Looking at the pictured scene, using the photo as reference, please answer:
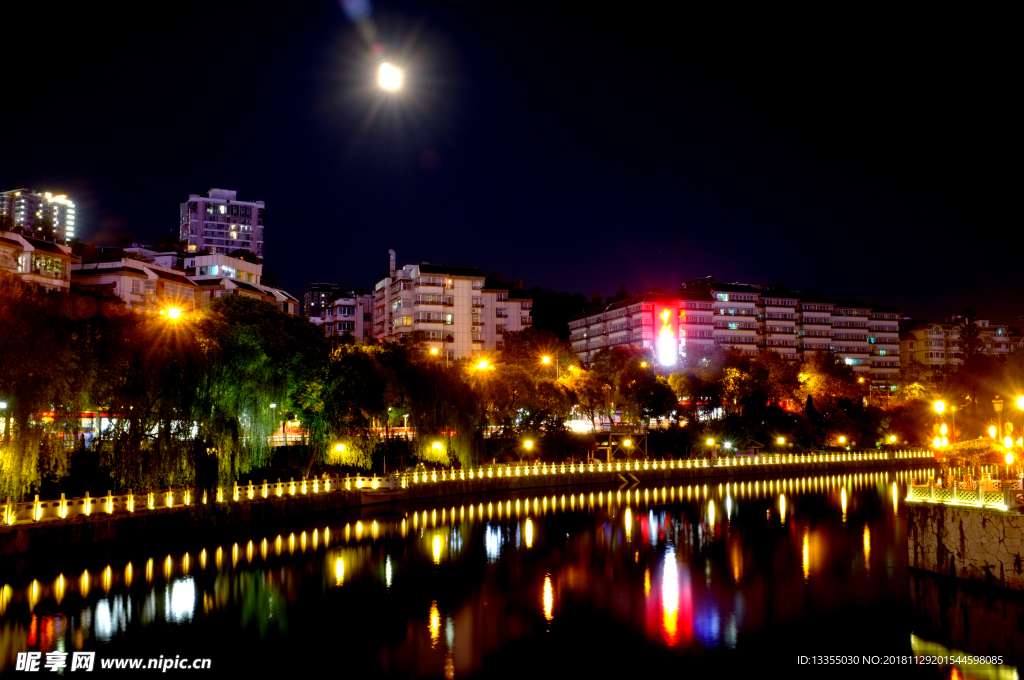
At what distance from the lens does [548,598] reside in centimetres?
2484

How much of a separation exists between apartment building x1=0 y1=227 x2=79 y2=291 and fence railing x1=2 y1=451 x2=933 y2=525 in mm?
27624

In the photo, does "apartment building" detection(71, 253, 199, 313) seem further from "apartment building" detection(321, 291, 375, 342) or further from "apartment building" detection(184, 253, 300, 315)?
"apartment building" detection(321, 291, 375, 342)

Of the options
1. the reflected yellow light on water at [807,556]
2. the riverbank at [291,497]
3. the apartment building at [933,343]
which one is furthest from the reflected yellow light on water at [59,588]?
the apartment building at [933,343]

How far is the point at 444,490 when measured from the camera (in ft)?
153

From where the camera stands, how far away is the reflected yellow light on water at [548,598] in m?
22.9

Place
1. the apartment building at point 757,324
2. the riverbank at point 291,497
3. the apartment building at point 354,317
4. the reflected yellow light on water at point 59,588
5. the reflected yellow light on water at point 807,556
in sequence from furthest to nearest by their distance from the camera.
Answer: the apartment building at point 757,324
the apartment building at point 354,317
the reflected yellow light on water at point 807,556
the riverbank at point 291,497
the reflected yellow light on water at point 59,588

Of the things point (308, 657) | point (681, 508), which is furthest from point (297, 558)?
point (681, 508)

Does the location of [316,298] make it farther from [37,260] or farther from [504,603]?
[504,603]

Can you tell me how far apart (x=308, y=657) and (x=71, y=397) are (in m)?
14.2

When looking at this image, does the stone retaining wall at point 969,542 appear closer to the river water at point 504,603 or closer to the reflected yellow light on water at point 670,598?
the river water at point 504,603

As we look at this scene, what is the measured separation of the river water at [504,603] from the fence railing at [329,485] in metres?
1.50

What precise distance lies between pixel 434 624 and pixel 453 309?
6529cm

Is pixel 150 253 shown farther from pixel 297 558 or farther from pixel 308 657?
pixel 308 657

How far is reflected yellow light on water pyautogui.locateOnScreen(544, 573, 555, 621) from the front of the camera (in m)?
22.9
